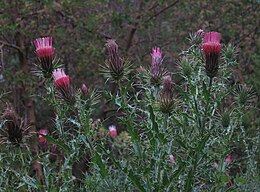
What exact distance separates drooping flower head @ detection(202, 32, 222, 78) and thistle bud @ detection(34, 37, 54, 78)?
656 millimetres

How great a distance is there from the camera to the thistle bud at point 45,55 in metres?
2.41

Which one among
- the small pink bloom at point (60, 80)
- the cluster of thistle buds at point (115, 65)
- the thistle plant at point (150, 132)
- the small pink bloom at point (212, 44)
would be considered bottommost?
the thistle plant at point (150, 132)

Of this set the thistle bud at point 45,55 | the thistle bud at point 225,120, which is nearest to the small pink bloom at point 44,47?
the thistle bud at point 45,55

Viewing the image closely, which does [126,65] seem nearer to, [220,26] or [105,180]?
[105,180]

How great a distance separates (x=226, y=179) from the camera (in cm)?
255

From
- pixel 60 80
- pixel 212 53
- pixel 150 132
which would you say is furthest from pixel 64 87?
pixel 212 53

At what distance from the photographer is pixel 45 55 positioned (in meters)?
2.43

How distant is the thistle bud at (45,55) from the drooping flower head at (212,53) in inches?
25.8

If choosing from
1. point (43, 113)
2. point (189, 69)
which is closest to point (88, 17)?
point (43, 113)

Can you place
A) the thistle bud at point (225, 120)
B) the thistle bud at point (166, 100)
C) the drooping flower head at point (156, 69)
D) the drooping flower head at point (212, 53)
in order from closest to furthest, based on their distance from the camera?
the drooping flower head at point (212, 53)
the thistle bud at point (166, 100)
the drooping flower head at point (156, 69)
the thistle bud at point (225, 120)

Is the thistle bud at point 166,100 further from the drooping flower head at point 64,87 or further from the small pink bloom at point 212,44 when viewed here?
the drooping flower head at point 64,87

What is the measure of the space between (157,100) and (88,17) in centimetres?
355

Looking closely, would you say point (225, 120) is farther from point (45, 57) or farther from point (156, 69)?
point (45, 57)

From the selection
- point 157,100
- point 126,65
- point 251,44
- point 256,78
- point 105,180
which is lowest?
point 105,180
